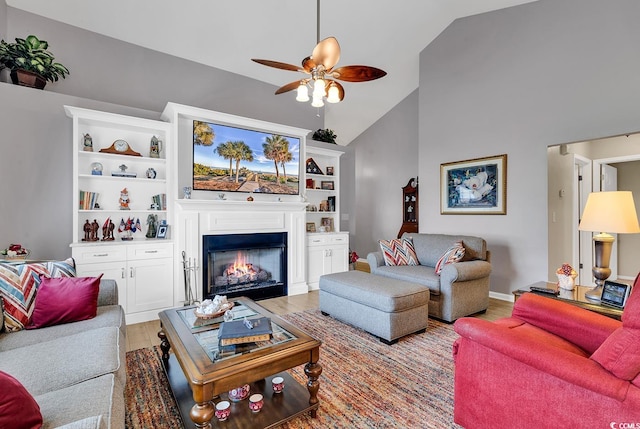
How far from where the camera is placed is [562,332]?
1677 mm

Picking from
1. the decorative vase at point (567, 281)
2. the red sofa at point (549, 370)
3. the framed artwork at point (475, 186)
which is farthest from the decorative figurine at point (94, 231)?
the framed artwork at point (475, 186)

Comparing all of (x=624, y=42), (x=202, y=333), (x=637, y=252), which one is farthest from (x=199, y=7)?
(x=637, y=252)

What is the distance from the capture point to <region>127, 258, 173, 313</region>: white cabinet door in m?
3.28

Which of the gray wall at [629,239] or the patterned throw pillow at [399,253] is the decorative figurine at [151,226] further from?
the gray wall at [629,239]

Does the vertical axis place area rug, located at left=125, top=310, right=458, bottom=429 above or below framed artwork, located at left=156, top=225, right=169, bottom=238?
Result: below

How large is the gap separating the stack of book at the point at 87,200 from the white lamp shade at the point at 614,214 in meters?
4.70

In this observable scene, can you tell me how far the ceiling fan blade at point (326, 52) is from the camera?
7.18 feet

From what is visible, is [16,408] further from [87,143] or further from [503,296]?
[503,296]

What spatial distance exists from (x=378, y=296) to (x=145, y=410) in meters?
1.89

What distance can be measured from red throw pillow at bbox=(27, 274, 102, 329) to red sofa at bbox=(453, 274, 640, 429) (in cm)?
244

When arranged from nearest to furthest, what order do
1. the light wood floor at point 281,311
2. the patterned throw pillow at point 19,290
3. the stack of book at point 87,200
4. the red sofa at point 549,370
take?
1. the red sofa at point 549,370
2. the patterned throw pillow at point 19,290
3. the light wood floor at point 281,311
4. the stack of book at point 87,200

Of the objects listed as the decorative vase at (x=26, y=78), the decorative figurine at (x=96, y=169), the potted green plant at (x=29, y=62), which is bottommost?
the decorative figurine at (x=96, y=169)

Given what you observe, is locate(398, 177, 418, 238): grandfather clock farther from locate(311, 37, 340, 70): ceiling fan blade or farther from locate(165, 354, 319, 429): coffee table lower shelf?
locate(165, 354, 319, 429): coffee table lower shelf

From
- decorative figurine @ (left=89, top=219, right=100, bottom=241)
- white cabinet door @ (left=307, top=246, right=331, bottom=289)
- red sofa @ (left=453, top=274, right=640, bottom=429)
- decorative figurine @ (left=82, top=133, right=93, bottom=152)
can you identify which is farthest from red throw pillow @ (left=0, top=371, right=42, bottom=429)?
white cabinet door @ (left=307, top=246, right=331, bottom=289)
